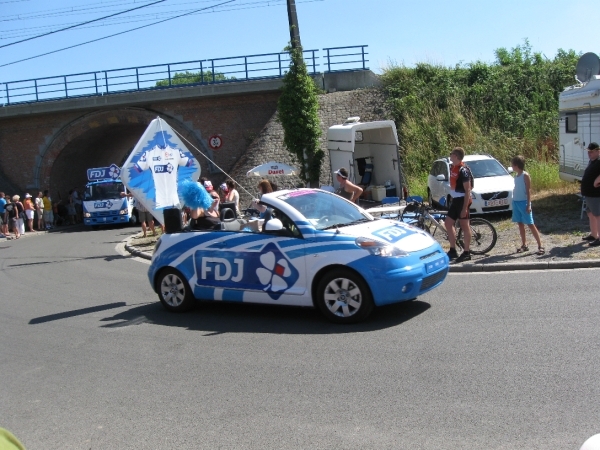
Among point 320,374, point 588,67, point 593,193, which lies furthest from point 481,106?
point 320,374

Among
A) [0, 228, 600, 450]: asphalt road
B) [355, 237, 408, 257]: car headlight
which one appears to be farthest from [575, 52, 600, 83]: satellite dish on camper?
[355, 237, 408, 257]: car headlight

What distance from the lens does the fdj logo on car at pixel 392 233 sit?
28.3 feet

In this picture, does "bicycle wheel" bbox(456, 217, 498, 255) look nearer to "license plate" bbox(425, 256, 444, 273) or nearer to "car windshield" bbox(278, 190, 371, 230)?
"car windshield" bbox(278, 190, 371, 230)

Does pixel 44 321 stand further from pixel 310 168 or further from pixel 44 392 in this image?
pixel 310 168

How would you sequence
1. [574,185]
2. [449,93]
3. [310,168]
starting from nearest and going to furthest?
[574,185], [310,168], [449,93]

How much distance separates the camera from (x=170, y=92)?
35250 mm

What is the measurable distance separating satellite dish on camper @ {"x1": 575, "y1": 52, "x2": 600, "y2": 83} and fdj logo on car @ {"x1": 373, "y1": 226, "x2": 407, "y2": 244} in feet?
34.5

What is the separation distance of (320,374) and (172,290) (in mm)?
4063

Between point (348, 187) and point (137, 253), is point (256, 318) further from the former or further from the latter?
point (137, 253)

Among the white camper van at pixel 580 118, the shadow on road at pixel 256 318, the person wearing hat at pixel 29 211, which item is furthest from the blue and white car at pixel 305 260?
the person wearing hat at pixel 29 211

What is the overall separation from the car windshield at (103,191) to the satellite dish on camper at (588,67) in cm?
2145

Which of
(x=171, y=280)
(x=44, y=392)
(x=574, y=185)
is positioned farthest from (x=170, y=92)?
(x=44, y=392)

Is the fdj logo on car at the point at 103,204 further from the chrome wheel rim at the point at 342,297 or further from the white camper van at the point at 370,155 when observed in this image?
the chrome wheel rim at the point at 342,297

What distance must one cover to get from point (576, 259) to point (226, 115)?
85.2ft
